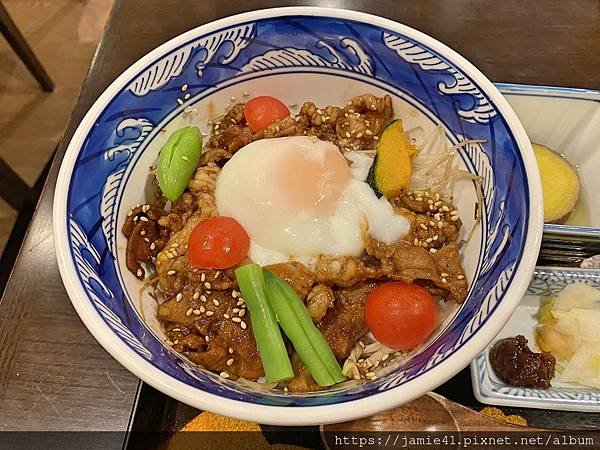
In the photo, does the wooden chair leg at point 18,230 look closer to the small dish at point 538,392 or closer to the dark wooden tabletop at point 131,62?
the dark wooden tabletop at point 131,62

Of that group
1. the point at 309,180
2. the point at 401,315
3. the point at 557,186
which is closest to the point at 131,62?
the point at 309,180

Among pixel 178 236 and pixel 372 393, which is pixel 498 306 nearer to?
pixel 372 393

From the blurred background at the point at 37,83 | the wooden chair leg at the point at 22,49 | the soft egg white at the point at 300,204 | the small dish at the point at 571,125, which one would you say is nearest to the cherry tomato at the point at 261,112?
the soft egg white at the point at 300,204

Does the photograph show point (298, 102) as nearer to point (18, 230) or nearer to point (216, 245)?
point (216, 245)

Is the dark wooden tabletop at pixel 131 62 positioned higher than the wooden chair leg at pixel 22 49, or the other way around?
the dark wooden tabletop at pixel 131 62

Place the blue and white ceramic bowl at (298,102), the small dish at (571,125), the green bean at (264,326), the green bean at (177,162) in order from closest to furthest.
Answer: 1. the blue and white ceramic bowl at (298,102)
2. the green bean at (264,326)
3. the green bean at (177,162)
4. the small dish at (571,125)

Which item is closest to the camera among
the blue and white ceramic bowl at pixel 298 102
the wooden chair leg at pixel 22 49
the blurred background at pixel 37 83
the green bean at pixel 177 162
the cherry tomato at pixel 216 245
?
the blue and white ceramic bowl at pixel 298 102

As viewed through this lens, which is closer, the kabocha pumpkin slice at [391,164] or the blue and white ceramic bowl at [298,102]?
the blue and white ceramic bowl at [298,102]
